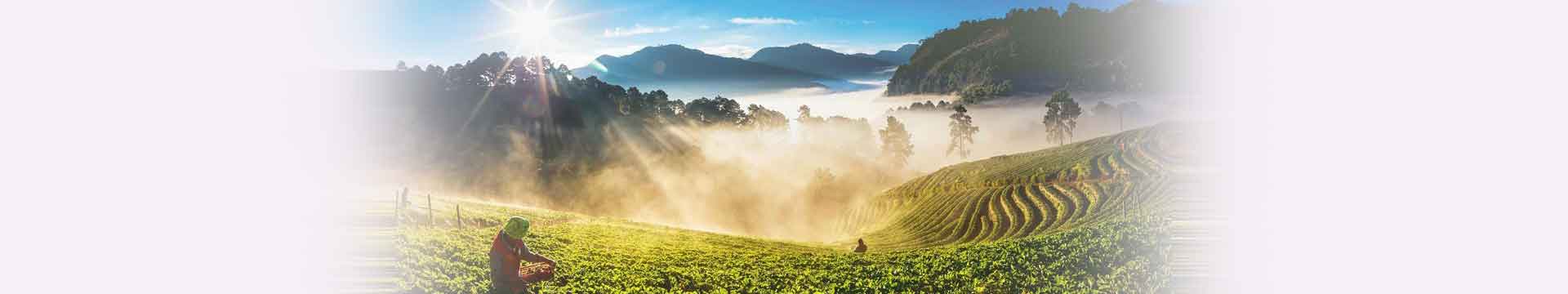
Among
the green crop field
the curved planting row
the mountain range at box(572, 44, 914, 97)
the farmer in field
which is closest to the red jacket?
the farmer in field

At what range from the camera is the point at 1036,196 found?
154 feet

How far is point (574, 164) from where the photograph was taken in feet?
298

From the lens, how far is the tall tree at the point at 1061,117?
407ft

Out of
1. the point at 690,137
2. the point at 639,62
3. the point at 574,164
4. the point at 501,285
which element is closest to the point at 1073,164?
the point at 501,285

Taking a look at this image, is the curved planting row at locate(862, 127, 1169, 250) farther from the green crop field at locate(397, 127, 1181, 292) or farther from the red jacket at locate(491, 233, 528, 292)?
the red jacket at locate(491, 233, 528, 292)

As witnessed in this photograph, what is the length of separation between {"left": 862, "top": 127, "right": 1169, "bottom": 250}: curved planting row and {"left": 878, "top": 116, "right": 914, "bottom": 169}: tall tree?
2016 inches

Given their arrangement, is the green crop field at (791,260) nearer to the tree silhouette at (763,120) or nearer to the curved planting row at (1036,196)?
the curved planting row at (1036,196)

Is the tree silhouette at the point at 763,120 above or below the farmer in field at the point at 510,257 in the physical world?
above

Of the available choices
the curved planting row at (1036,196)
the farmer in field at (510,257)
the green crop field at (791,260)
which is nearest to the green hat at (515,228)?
the farmer in field at (510,257)

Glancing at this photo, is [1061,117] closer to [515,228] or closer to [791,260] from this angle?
[791,260]

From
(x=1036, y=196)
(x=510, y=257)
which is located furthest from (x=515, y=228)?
(x=1036, y=196)

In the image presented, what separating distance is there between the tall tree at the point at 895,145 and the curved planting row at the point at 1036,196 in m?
51.2

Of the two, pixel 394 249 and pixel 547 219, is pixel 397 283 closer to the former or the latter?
pixel 394 249

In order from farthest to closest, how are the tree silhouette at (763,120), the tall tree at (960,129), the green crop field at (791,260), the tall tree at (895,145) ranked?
the tall tree at (960,129), the tree silhouette at (763,120), the tall tree at (895,145), the green crop field at (791,260)
